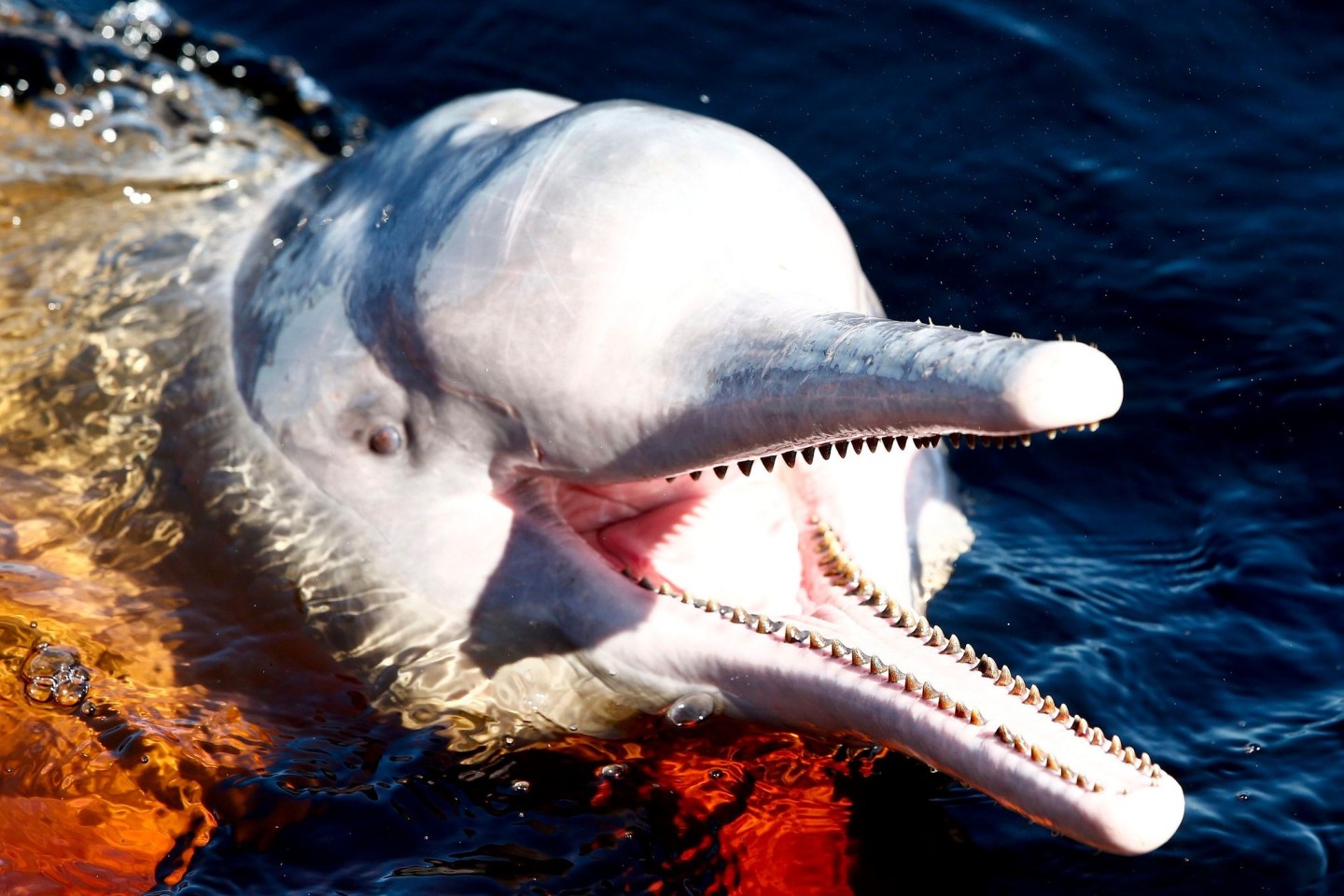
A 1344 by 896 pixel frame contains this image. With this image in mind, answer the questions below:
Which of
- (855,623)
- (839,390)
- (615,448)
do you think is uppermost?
(839,390)

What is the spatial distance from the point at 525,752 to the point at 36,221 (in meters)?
3.86

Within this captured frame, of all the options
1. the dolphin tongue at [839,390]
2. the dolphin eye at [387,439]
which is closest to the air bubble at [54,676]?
the dolphin eye at [387,439]

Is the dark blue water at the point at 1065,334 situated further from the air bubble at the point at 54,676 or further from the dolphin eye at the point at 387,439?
the dolphin eye at the point at 387,439

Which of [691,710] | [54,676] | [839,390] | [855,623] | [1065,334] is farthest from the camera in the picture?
[1065,334]

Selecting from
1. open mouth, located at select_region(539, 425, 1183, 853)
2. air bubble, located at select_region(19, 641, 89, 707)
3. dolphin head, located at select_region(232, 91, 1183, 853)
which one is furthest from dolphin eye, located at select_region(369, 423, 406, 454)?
air bubble, located at select_region(19, 641, 89, 707)

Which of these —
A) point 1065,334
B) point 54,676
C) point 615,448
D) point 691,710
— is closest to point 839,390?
point 615,448

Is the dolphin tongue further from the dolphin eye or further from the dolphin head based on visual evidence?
the dolphin eye

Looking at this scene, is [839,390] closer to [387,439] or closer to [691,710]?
[691,710]

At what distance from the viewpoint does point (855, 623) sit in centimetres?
456

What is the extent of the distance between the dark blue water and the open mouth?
0.48 m

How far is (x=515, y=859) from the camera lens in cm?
470

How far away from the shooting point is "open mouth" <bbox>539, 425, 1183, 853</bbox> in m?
3.78

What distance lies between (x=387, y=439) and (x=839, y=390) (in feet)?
6.44

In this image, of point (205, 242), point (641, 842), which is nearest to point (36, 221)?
point (205, 242)
